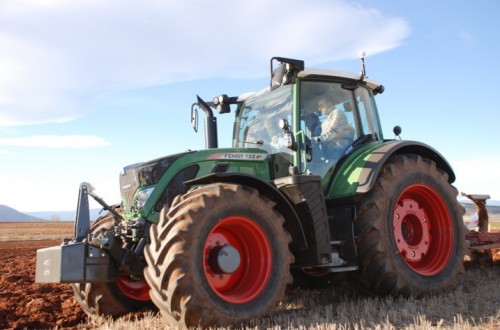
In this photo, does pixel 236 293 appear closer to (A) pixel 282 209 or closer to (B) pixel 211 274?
(B) pixel 211 274

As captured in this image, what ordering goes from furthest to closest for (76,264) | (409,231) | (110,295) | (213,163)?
(409,231) < (110,295) < (213,163) < (76,264)

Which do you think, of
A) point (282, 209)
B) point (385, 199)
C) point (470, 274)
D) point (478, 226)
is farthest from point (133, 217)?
point (478, 226)

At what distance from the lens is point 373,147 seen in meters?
5.95

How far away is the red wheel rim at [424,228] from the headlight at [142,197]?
2.80m

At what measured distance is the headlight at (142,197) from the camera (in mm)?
4932

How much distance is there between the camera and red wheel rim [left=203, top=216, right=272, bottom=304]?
4457 mm

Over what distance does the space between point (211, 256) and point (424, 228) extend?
2962mm

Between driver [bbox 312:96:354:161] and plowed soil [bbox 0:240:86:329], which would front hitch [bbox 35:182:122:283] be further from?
driver [bbox 312:96:354:161]

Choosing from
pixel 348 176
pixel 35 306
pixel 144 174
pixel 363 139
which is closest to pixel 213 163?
pixel 144 174

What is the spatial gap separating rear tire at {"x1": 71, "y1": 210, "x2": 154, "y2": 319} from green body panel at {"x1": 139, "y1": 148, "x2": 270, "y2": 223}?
79 centimetres

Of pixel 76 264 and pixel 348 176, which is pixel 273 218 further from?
pixel 76 264

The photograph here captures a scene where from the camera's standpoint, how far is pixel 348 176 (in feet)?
18.4

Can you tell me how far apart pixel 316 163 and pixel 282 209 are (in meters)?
1.00

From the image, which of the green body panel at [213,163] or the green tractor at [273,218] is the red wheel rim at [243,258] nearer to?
the green tractor at [273,218]
